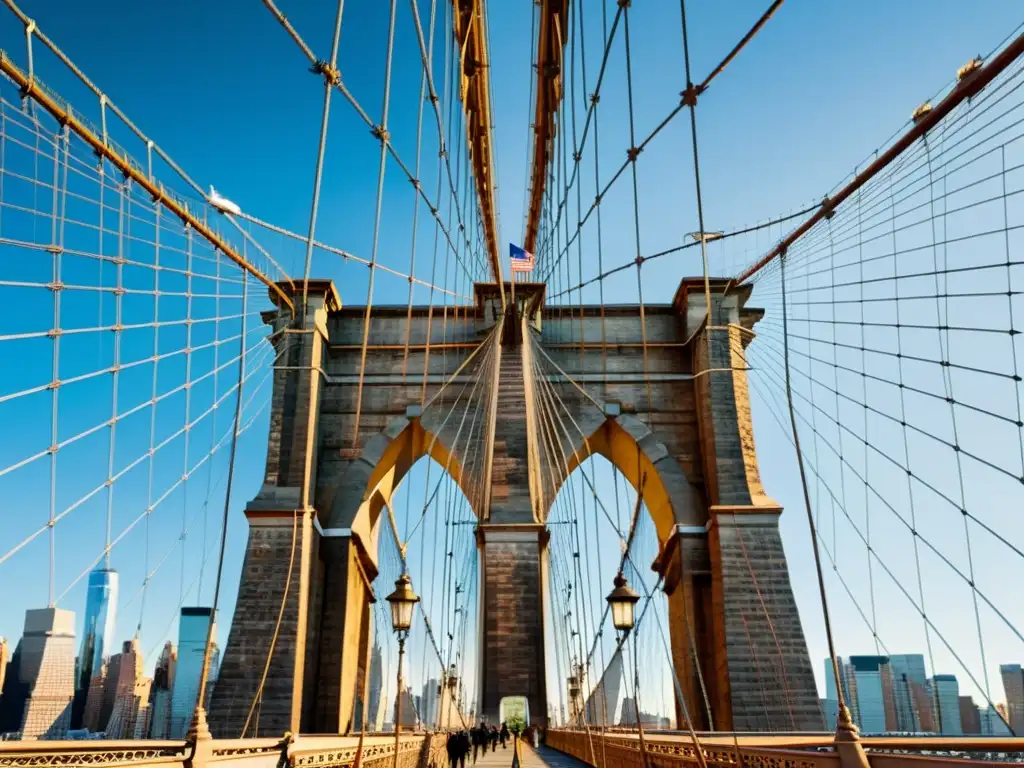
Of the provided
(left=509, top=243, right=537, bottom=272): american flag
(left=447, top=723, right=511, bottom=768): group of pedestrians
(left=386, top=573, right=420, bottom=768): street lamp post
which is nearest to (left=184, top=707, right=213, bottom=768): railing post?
(left=386, top=573, right=420, bottom=768): street lamp post

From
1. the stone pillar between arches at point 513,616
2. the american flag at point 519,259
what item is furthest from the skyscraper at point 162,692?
the american flag at point 519,259

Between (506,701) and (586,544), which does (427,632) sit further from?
(506,701)

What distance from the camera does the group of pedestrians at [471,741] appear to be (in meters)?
12.5

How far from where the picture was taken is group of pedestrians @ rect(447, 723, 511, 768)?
41.1ft

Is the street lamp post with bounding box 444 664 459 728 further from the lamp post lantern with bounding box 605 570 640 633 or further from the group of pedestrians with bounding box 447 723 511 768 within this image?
the lamp post lantern with bounding box 605 570 640 633

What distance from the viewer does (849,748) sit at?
4.11 meters

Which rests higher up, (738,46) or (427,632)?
(738,46)

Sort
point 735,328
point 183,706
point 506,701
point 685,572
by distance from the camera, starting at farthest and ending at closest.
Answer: point 183,706 → point 735,328 → point 685,572 → point 506,701

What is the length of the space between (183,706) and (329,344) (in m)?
41.3

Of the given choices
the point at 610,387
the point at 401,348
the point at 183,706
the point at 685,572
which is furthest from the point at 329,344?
the point at 183,706

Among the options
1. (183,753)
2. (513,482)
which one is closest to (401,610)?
(183,753)

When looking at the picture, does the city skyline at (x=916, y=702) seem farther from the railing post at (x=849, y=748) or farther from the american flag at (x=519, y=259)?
the american flag at (x=519, y=259)

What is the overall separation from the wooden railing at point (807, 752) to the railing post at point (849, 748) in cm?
1

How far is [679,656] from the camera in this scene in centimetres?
1848
